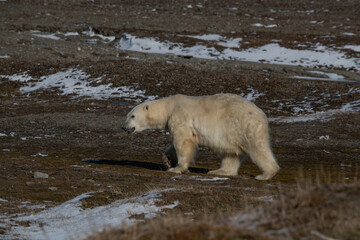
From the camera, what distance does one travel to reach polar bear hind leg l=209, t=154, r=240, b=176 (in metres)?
16.3

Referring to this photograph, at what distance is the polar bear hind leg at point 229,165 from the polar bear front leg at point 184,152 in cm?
81

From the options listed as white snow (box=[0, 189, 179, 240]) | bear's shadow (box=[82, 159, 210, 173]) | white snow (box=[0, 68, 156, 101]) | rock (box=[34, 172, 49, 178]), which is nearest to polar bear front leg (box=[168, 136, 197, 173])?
bear's shadow (box=[82, 159, 210, 173])

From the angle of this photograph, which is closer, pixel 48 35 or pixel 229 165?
pixel 229 165

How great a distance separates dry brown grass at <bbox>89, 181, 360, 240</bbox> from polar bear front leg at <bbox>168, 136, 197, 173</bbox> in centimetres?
970

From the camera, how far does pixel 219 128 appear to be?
52.2ft

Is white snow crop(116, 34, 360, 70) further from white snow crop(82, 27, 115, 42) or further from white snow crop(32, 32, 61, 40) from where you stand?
white snow crop(32, 32, 61, 40)

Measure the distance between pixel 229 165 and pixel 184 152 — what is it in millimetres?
1414

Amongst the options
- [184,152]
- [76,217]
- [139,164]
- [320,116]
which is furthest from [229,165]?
[320,116]

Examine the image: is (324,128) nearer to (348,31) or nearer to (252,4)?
(348,31)

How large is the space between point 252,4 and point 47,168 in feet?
328

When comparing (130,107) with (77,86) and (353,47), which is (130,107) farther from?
(353,47)

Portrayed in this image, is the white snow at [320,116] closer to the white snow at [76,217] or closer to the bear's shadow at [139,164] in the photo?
the bear's shadow at [139,164]

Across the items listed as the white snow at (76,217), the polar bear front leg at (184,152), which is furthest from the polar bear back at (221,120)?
the white snow at (76,217)

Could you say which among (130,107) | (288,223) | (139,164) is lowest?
(130,107)
